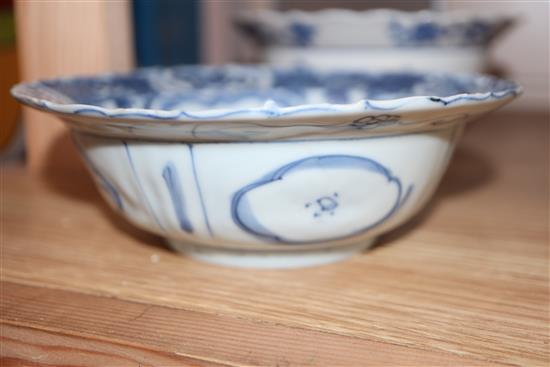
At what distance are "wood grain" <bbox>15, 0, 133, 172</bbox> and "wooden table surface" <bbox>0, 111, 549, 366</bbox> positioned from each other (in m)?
0.12

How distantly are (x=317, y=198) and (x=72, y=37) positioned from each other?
33 centimetres

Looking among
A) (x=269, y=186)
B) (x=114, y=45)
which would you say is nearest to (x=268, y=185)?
(x=269, y=186)

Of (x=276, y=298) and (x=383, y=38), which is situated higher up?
(x=383, y=38)

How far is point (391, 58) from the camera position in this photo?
669 millimetres

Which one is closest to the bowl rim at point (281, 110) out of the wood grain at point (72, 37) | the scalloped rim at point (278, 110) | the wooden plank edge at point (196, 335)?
the scalloped rim at point (278, 110)

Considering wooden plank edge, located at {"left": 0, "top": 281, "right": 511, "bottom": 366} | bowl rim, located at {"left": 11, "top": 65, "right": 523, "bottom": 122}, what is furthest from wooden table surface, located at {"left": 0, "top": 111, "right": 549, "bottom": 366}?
bowl rim, located at {"left": 11, "top": 65, "right": 523, "bottom": 122}

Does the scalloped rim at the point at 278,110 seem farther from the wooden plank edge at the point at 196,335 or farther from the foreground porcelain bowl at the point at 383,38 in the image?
the foreground porcelain bowl at the point at 383,38

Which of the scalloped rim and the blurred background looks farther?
the blurred background

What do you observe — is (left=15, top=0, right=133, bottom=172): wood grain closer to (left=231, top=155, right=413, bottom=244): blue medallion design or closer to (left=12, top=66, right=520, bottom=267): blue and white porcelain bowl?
(left=12, top=66, right=520, bottom=267): blue and white porcelain bowl

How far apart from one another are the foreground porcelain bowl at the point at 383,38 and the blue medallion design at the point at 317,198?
27cm

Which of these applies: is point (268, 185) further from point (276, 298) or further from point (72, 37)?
point (72, 37)

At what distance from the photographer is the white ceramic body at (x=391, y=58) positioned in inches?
26.2

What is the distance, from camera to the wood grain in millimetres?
602

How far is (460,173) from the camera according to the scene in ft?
2.34
